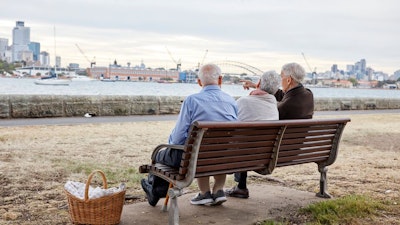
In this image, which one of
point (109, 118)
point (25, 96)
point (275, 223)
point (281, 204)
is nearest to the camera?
point (275, 223)

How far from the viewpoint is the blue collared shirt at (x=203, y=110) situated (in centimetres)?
464

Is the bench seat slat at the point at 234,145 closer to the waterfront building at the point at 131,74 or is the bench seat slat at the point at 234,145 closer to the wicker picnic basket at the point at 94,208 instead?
the wicker picnic basket at the point at 94,208

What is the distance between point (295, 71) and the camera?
568 cm

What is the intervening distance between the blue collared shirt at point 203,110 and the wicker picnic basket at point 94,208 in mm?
724

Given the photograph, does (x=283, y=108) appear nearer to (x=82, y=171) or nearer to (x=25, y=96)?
(x=82, y=171)

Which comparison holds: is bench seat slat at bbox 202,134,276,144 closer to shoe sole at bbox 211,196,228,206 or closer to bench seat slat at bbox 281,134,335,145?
bench seat slat at bbox 281,134,335,145

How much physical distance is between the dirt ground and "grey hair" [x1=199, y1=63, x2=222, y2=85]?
1.53 meters

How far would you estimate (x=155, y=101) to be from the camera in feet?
51.5

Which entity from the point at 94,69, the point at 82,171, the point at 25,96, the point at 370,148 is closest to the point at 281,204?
the point at 82,171

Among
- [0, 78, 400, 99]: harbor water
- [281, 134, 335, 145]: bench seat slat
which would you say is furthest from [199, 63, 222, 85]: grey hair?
[0, 78, 400, 99]: harbor water

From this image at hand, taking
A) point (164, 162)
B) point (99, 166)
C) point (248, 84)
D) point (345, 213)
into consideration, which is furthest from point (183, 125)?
point (99, 166)

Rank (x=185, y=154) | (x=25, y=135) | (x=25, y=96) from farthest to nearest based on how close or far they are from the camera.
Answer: (x=25, y=96), (x=25, y=135), (x=185, y=154)

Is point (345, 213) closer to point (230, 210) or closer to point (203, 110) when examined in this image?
point (230, 210)

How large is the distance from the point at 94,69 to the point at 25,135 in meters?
72.3
